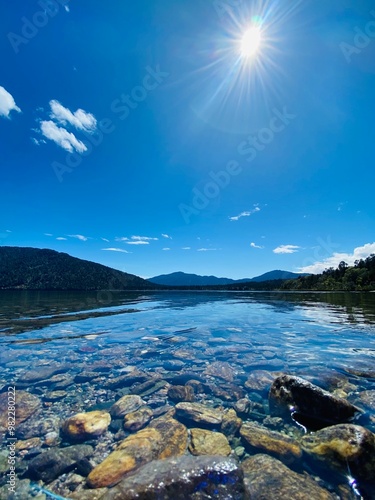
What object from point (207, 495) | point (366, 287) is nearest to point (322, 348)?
point (207, 495)

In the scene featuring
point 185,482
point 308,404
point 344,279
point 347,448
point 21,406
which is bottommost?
point 21,406

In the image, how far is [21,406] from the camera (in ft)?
21.6

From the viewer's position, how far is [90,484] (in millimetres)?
4016

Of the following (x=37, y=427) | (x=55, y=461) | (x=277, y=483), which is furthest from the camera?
(x=37, y=427)

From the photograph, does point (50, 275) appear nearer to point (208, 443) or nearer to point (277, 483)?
point (208, 443)

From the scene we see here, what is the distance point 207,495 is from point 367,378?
8.10 m

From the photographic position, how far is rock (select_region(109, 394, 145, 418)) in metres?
6.32

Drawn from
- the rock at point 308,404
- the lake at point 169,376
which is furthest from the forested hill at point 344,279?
the rock at point 308,404

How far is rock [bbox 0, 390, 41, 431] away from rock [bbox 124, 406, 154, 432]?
9.05 ft

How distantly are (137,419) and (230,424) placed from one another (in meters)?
2.42

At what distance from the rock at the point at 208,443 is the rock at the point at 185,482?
1.16 m

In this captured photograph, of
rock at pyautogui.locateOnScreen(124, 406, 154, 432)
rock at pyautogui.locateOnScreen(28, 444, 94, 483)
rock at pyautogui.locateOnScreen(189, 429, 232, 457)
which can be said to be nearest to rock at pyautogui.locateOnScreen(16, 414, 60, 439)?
rock at pyautogui.locateOnScreen(28, 444, 94, 483)

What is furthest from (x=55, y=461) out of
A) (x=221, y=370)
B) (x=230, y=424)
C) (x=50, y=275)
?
(x=50, y=275)

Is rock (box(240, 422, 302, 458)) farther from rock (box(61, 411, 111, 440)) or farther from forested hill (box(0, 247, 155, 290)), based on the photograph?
forested hill (box(0, 247, 155, 290))
